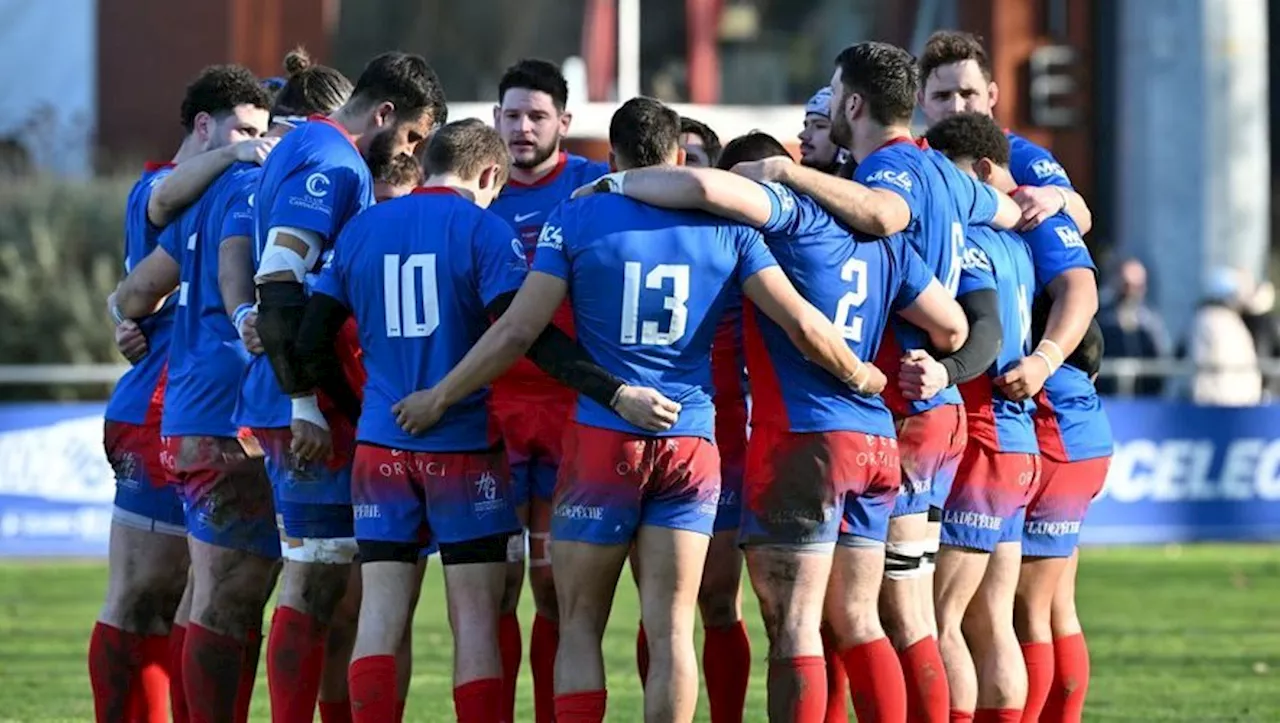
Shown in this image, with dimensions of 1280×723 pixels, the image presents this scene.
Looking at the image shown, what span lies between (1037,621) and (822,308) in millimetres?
1873

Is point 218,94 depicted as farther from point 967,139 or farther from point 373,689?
point 967,139

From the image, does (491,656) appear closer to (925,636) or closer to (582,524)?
(582,524)

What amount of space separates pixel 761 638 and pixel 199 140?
562cm

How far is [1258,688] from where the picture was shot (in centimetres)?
1128

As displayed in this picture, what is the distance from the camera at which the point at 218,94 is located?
9.11m

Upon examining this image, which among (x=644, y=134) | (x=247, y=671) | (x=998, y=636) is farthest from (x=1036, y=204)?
(x=247, y=671)

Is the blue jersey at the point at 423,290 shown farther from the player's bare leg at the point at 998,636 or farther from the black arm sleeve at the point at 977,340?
the player's bare leg at the point at 998,636

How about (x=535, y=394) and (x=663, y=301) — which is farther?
(x=535, y=394)

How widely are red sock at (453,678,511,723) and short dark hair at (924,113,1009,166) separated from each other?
107 inches

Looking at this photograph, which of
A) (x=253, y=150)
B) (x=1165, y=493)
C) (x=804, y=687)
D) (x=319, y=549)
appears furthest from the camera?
(x=1165, y=493)

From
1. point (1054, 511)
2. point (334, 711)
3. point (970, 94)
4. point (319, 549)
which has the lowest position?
point (334, 711)

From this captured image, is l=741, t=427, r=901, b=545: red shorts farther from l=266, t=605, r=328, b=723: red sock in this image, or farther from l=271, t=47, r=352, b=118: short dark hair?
l=271, t=47, r=352, b=118: short dark hair

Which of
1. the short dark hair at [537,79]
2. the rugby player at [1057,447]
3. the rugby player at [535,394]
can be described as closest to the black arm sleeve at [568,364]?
the rugby player at [535,394]

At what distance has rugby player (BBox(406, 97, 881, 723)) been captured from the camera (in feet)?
25.4
